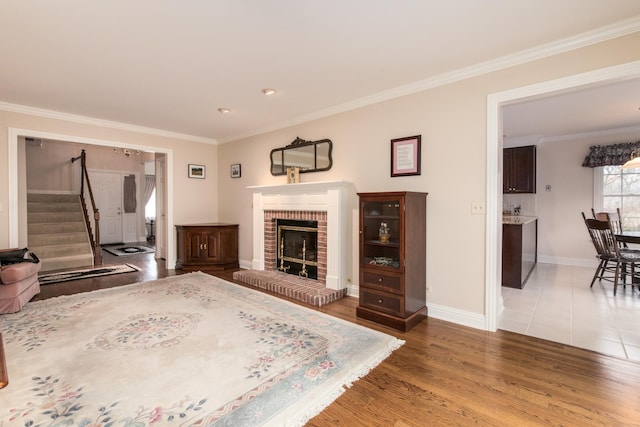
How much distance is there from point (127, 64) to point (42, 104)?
223 centimetres

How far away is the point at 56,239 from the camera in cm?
613

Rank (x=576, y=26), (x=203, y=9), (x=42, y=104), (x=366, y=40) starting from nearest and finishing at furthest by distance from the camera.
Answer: (x=203, y=9) → (x=576, y=26) → (x=366, y=40) → (x=42, y=104)

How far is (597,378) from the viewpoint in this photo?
2098 millimetres

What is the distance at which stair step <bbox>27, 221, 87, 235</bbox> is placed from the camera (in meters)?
6.20

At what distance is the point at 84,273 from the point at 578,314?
7.13m

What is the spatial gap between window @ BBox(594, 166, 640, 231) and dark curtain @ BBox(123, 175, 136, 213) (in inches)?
455

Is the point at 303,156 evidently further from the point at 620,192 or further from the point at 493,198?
the point at 620,192

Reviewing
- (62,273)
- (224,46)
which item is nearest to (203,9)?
(224,46)

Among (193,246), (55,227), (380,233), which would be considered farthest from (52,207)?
(380,233)

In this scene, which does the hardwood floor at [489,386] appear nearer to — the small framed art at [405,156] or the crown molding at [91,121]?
the small framed art at [405,156]

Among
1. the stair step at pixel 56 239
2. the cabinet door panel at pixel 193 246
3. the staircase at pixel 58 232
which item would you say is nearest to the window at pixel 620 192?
the cabinet door panel at pixel 193 246

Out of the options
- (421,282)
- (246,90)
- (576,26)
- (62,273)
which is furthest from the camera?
(62,273)

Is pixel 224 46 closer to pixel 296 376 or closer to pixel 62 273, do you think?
pixel 296 376

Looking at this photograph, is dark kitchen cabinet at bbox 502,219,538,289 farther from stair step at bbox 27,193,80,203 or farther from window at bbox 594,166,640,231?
stair step at bbox 27,193,80,203
